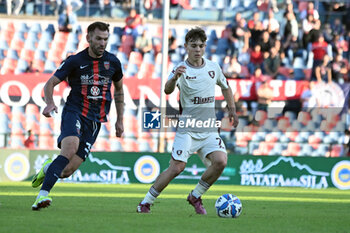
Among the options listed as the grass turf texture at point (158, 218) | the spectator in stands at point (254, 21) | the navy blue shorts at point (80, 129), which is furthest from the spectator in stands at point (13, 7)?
the navy blue shorts at point (80, 129)

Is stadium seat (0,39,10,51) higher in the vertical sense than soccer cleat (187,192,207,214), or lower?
higher

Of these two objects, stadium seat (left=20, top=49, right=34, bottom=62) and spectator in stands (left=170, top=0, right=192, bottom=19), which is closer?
stadium seat (left=20, top=49, right=34, bottom=62)

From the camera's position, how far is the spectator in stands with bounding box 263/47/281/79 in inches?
904

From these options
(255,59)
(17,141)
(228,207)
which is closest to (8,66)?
(17,141)

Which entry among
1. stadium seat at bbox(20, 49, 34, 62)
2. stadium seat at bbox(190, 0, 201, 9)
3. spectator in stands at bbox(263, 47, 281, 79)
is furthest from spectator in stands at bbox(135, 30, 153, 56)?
spectator in stands at bbox(263, 47, 281, 79)

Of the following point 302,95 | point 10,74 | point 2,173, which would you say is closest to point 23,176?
point 2,173

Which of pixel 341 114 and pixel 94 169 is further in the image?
pixel 341 114

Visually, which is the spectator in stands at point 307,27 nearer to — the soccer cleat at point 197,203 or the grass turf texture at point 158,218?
the grass turf texture at point 158,218

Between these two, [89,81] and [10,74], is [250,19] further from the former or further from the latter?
[89,81]

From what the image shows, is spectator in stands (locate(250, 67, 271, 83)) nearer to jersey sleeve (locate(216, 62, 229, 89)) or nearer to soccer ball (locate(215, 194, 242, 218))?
jersey sleeve (locate(216, 62, 229, 89))

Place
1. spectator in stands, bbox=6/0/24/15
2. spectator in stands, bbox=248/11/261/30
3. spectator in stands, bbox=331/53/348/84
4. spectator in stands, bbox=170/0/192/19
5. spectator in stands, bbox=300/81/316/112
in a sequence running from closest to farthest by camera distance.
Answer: spectator in stands, bbox=300/81/316/112
spectator in stands, bbox=331/53/348/84
spectator in stands, bbox=248/11/261/30
spectator in stands, bbox=6/0/24/15
spectator in stands, bbox=170/0/192/19

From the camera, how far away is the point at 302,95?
72.4ft

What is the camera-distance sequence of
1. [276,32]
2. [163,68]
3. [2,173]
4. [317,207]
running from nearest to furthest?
[317,207] < [2,173] < [163,68] < [276,32]

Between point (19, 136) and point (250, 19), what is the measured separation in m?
8.81
